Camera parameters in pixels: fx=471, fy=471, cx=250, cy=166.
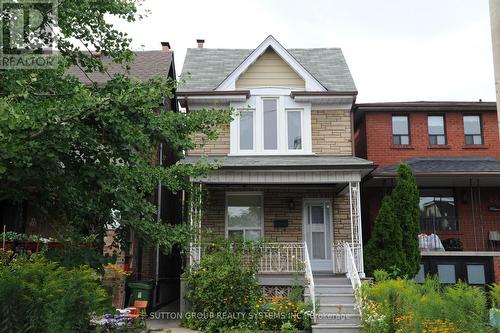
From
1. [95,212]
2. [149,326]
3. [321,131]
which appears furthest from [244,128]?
[95,212]

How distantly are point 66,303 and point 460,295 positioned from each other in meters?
5.38

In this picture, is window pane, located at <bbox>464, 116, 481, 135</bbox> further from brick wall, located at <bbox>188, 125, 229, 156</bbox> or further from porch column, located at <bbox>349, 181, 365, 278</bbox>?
brick wall, located at <bbox>188, 125, 229, 156</bbox>

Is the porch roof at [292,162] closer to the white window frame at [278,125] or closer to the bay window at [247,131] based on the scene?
the white window frame at [278,125]

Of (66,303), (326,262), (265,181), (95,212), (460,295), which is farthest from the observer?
(326,262)

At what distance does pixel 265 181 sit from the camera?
40.5ft

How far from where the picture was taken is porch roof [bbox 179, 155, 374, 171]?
39.7ft

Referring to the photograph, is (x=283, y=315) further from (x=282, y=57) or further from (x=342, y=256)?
(x=282, y=57)

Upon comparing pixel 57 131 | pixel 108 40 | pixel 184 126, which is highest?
pixel 108 40

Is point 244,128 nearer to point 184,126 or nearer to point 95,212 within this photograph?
point 184,126

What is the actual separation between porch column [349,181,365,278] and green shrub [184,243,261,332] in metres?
2.93

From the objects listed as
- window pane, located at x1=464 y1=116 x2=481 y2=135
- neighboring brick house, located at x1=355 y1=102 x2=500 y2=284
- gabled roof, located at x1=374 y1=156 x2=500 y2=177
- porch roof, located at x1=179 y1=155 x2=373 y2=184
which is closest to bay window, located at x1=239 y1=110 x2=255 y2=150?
porch roof, located at x1=179 y1=155 x2=373 y2=184

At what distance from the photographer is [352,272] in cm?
1111

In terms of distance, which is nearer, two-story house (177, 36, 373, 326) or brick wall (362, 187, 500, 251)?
two-story house (177, 36, 373, 326)

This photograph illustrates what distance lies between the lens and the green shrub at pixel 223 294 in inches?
397
